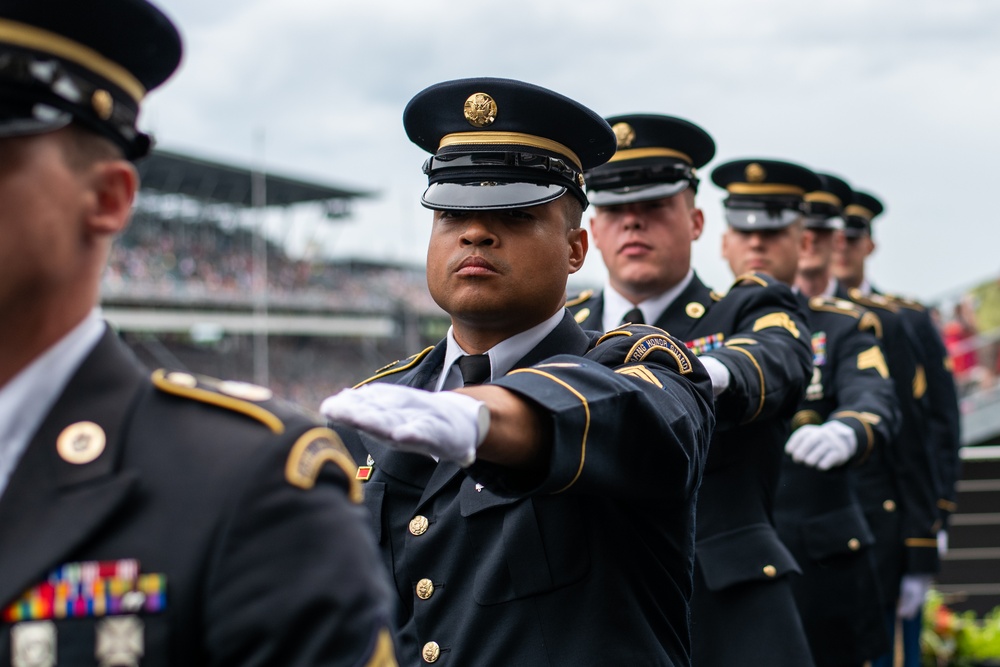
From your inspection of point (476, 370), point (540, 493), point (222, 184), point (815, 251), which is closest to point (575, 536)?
point (540, 493)

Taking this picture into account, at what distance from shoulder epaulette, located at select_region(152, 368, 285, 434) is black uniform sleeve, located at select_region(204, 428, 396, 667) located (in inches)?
2.5

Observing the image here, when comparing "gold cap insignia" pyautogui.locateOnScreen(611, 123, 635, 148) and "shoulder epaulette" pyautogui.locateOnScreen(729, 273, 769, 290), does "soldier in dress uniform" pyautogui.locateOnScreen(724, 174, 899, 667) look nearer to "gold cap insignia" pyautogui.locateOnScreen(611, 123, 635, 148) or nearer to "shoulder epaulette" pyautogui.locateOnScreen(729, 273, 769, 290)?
"shoulder epaulette" pyautogui.locateOnScreen(729, 273, 769, 290)

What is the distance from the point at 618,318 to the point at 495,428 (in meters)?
2.19

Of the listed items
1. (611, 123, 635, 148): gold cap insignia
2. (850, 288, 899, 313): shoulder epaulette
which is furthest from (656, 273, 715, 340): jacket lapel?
A: (850, 288, 899, 313): shoulder epaulette

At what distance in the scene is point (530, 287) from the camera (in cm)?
264

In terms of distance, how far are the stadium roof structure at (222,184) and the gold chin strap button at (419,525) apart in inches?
1211

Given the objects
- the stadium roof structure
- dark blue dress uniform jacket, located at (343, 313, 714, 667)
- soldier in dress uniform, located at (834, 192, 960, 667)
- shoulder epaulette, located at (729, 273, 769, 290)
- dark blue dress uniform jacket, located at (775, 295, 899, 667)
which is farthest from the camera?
the stadium roof structure

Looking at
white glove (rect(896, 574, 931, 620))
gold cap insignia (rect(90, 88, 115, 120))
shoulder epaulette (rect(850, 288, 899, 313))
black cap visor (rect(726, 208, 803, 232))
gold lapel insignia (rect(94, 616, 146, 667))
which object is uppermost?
black cap visor (rect(726, 208, 803, 232))

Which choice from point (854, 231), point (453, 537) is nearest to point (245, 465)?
point (453, 537)

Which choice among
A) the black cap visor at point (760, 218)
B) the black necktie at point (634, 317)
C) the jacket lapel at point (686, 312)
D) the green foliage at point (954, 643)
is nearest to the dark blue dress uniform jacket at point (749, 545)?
the jacket lapel at point (686, 312)

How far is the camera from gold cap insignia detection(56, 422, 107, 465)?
1467 mm

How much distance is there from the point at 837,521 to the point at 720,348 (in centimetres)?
199

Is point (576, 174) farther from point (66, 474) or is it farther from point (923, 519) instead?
point (923, 519)

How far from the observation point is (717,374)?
325 cm
